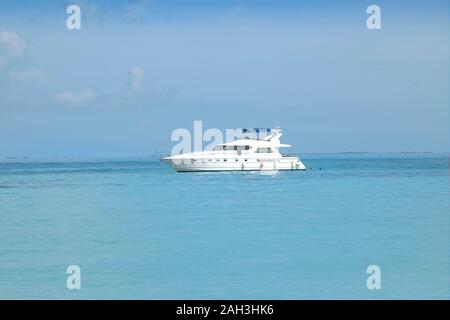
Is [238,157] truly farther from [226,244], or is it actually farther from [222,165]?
[226,244]

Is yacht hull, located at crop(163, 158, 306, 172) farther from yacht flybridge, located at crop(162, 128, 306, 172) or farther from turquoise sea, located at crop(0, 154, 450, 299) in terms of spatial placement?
turquoise sea, located at crop(0, 154, 450, 299)

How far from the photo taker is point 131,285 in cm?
1477

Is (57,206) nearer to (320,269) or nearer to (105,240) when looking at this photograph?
(105,240)

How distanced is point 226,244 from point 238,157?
34.4 metres

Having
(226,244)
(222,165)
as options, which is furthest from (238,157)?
(226,244)

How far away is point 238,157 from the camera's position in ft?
182

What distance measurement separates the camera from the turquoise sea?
14.6 metres

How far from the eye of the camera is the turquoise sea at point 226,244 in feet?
47.9

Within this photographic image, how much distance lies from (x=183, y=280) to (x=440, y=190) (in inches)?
1233

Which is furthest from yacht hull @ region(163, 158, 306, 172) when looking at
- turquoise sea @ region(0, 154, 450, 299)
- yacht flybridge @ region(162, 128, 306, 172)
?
turquoise sea @ region(0, 154, 450, 299)

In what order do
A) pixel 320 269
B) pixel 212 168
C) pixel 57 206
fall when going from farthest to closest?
pixel 212 168 → pixel 57 206 → pixel 320 269

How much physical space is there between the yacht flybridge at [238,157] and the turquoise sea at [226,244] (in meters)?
13.8

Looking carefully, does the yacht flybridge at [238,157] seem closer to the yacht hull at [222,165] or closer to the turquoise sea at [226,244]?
the yacht hull at [222,165]
